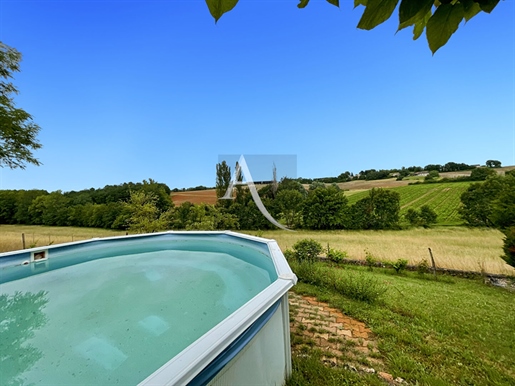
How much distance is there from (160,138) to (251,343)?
1873cm

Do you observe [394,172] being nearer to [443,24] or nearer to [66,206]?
[443,24]

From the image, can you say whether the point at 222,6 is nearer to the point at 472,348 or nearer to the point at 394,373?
the point at 394,373

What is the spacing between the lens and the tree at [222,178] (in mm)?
18328

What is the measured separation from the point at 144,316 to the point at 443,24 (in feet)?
12.5

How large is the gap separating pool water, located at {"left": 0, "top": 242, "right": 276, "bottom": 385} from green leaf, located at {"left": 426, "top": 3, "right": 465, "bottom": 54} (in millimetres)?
2853

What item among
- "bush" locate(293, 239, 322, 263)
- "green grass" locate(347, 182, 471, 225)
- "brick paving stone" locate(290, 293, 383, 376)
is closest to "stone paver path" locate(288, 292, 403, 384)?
"brick paving stone" locate(290, 293, 383, 376)

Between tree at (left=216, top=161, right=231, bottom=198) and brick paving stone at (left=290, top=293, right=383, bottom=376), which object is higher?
tree at (left=216, top=161, right=231, bottom=198)

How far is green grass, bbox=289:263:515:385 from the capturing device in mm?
2061

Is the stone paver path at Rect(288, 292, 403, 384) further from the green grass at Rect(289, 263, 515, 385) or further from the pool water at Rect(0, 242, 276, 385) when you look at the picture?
the pool water at Rect(0, 242, 276, 385)

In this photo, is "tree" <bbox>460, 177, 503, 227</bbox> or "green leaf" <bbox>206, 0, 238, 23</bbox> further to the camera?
"tree" <bbox>460, 177, 503, 227</bbox>

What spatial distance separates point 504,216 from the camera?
6.17m

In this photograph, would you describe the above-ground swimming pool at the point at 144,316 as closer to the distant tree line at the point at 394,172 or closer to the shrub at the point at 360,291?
the shrub at the point at 360,291

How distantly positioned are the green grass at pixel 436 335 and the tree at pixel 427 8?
246 cm

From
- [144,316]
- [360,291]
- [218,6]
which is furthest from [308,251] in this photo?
[218,6]
